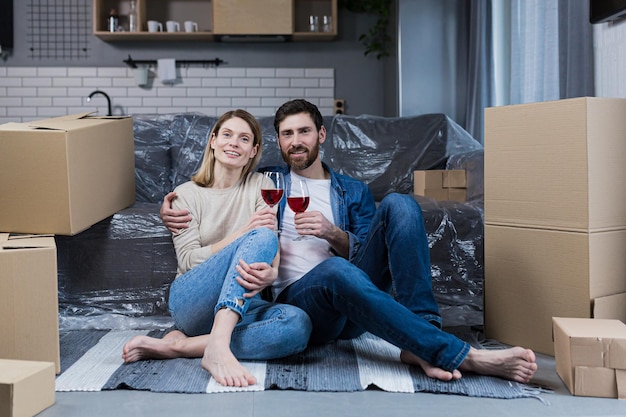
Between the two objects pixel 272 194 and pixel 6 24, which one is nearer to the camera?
pixel 272 194

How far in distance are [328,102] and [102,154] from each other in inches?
115

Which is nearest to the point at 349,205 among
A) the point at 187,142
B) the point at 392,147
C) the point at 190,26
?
the point at 392,147

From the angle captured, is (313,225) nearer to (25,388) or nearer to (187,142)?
(25,388)

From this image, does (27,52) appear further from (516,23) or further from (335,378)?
(335,378)

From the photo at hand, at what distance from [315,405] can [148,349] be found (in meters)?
0.54

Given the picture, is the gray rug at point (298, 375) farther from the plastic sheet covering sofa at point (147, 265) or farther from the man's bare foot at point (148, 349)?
the plastic sheet covering sofa at point (147, 265)

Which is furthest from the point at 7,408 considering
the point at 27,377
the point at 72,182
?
the point at 72,182

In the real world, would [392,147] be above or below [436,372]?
above

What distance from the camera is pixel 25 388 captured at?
1.52 m

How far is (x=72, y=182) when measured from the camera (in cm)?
206

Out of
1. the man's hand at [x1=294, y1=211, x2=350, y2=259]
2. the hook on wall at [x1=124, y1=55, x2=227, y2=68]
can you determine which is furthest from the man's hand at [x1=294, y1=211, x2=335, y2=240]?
the hook on wall at [x1=124, y1=55, x2=227, y2=68]

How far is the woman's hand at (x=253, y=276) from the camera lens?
1796 millimetres

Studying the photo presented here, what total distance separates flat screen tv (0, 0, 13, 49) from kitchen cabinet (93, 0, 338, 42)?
2.12 feet

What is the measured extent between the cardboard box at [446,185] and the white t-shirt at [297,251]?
3.18 feet
